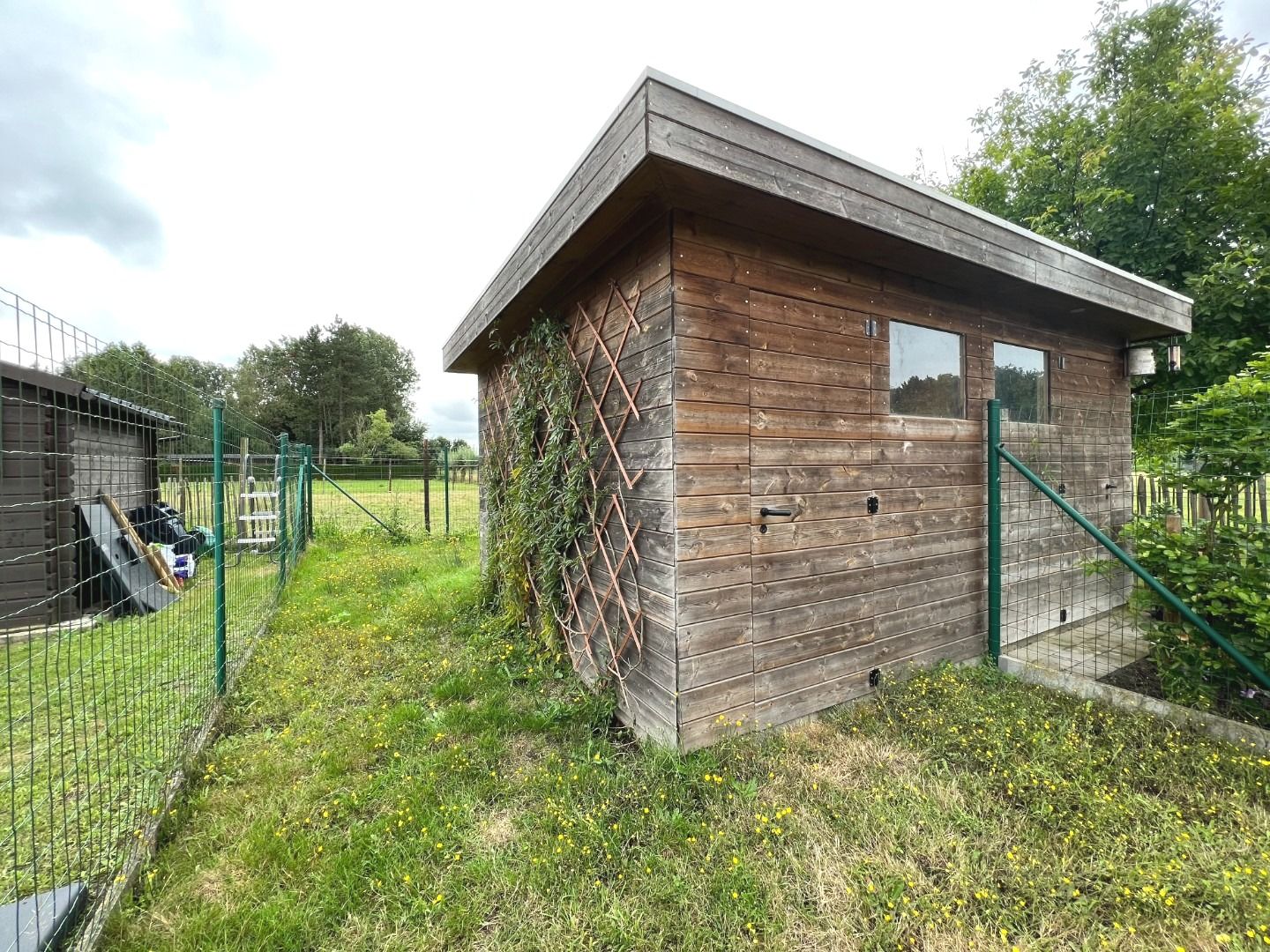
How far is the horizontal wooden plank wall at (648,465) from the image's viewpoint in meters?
2.09

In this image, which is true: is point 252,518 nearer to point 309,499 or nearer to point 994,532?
point 309,499

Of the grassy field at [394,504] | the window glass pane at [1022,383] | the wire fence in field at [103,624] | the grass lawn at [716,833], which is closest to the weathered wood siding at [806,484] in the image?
the window glass pane at [1022,383]

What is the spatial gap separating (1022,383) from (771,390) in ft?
8.19

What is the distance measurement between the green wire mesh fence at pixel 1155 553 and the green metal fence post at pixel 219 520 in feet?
15.5

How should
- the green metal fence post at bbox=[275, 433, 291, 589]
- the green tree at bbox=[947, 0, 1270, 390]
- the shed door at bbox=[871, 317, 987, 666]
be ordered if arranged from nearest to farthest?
the shed door at bbox=[871, 317, 987, 666]
the green metal fence post at bbox=[275, 433, 291, 589]
the green tree at bbox=[947, 0, 1270, 390]

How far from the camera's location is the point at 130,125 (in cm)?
475

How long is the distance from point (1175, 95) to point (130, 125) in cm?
1439

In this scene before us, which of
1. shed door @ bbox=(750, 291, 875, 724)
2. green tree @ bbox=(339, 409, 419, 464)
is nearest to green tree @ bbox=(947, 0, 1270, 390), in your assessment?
shed door @ bbox=(750, 291, 875, 724)

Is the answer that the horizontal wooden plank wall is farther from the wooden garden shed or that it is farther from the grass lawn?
the grass lawn

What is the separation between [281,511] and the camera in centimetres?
502

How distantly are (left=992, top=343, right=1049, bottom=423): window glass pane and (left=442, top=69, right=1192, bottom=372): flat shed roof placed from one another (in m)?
0.41

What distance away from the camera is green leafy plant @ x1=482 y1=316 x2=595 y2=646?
2.88 metres

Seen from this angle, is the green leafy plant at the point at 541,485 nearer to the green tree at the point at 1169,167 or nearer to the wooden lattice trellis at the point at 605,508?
the wooden lattice trellis at the point at 605,508

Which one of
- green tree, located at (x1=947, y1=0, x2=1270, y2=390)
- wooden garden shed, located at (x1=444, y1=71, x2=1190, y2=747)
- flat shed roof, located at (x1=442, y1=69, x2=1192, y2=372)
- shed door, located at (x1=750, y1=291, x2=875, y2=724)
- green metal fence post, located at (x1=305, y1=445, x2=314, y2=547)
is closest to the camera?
flat shed roof, located at (x1=442, y1=69, x2=1192, y2=372)
